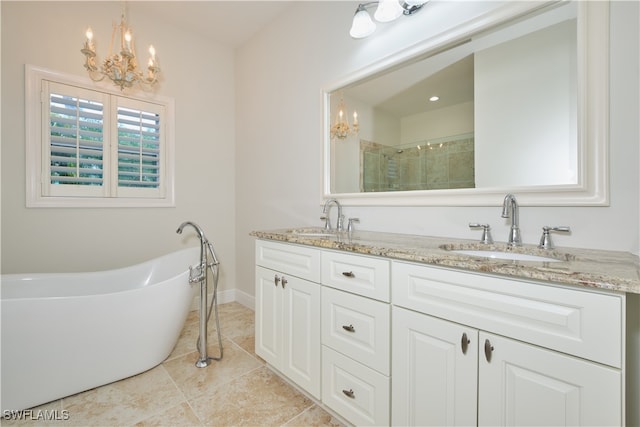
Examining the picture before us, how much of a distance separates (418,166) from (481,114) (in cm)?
40

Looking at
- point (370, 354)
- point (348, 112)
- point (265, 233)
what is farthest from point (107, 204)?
point (370, 354)

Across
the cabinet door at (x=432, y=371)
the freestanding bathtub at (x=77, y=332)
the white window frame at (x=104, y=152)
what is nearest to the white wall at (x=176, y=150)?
the white window frame at (x=104, y=152)

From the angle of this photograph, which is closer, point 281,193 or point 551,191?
point 551,191

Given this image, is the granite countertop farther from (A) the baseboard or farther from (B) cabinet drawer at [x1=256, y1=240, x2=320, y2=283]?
(A) the baseboard

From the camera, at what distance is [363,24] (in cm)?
169

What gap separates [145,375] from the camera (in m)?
1.78

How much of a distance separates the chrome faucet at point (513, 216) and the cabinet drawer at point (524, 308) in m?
0.47

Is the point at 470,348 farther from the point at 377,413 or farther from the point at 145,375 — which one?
the point at 145,375

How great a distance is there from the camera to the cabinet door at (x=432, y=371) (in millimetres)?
936

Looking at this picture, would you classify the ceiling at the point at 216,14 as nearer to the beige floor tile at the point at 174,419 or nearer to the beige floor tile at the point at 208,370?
the beige floor tile at the point at 208,370

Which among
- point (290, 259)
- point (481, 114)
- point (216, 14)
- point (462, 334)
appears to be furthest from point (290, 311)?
point (216, 14)

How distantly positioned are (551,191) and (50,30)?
Result: 138 inches

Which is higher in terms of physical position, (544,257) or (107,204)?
(107,204)

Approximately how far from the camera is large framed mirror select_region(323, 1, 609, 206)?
3.64 ft
